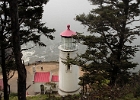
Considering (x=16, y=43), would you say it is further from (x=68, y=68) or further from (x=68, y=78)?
(x=68, y=78)

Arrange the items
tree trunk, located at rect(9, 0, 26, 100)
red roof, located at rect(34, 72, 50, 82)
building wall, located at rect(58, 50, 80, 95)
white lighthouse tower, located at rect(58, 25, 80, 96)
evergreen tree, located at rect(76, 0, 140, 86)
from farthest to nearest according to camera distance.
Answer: red roof, located at rect(34, 72, 50, 82) → building wall, located at rect(58, 50, 80, 95) → white lighthouse tower, located at rect(58, 25, 80, 96) → evergreen tree, located at rect(76, 0, 140, 86) → tree trunk, located at rect(9, 0, 26, 100)

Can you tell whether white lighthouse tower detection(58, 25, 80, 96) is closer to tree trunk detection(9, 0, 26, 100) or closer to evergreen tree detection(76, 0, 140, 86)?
evergreen tree detection(76, 0, 140, 86)

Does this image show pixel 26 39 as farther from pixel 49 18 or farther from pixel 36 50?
pixel 49 18

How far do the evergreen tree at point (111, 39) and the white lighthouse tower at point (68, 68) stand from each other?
2477mm

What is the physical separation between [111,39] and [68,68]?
166 inches

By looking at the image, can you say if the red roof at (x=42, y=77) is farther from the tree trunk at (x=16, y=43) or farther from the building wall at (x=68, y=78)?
the tree trunk at (x=16, y=43)

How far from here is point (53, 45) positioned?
33.6 m

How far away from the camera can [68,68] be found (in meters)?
13.1

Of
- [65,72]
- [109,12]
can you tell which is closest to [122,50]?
[109,12]

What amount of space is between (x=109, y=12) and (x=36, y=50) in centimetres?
2480

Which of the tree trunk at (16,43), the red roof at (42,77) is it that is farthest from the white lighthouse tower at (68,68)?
the tree trunk at (16,43)

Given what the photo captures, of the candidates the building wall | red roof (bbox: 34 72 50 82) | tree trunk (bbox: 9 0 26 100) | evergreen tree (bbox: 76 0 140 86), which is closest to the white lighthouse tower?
the building wall

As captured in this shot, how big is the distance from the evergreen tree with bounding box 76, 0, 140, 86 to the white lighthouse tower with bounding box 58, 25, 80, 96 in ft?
8.13

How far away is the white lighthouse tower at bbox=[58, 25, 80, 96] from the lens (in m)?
12.5
